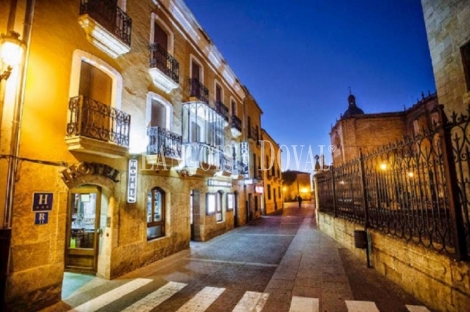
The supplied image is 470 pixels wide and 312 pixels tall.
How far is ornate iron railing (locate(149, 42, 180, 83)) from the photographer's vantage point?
31.3ft

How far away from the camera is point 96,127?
6.59 metres

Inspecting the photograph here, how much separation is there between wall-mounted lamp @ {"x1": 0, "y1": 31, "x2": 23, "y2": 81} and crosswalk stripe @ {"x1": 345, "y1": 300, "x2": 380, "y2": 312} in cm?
816

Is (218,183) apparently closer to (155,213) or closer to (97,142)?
(155,213)

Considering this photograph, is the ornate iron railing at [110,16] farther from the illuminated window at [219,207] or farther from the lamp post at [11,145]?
A: the illuminated window at [219,207]

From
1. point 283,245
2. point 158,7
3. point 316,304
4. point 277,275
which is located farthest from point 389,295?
point 158,7

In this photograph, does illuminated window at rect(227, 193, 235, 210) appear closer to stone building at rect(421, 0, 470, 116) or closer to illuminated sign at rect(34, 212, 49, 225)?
illuminated sign at rect(34, 212, 49, 225)

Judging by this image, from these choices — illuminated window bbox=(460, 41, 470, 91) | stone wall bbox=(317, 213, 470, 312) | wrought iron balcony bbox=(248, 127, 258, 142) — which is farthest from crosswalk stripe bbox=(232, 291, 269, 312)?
wrought iron balcony bbox=(248, 127, 258, 142)

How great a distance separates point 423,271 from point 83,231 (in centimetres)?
928

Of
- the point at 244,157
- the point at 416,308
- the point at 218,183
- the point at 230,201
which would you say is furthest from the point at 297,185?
the point at 416,308

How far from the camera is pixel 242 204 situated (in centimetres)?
1877

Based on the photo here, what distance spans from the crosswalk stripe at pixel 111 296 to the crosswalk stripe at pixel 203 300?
1.79 m

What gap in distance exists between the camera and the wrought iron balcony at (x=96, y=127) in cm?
610

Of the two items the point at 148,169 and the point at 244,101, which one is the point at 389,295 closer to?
the point at 148,169

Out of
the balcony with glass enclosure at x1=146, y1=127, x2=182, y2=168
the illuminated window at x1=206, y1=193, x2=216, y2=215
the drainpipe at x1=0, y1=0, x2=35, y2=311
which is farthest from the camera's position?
the illuminated window at x1=206, y1=193, x2=216, y2=215
